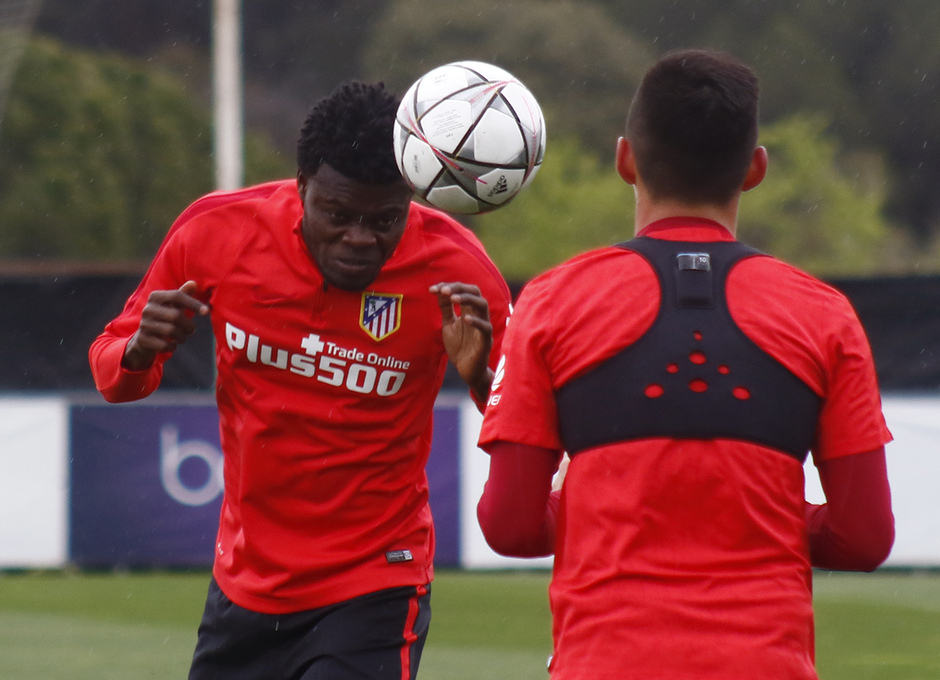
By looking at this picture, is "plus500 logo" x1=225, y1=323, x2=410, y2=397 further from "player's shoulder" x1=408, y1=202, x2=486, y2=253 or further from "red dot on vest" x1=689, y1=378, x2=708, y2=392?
"red dot on vest" x1=689, y1=378, x2=708, y2=392

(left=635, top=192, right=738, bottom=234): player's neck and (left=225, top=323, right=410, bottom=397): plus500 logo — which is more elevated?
(left=635, top=192, right=738, bottom=234): player's neck

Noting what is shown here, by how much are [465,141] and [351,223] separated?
0.39 metres

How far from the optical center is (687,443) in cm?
242

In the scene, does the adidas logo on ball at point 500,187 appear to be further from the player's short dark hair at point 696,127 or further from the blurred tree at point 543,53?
the blurred tree at point 543,53

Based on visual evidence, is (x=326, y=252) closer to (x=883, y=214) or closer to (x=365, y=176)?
(x=365, y=176)

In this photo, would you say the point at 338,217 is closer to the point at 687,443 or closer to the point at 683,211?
the point at 683,211

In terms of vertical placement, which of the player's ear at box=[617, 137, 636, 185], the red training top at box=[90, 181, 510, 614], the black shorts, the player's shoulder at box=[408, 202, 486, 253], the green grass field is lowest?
the green grass field

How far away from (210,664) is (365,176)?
143 cm

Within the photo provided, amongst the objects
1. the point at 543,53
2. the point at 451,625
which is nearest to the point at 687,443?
the point at 451,625

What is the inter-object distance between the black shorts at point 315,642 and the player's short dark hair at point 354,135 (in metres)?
1.18

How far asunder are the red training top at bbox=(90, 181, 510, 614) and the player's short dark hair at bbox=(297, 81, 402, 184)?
0.26 metres

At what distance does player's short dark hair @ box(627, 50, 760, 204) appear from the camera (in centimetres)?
255

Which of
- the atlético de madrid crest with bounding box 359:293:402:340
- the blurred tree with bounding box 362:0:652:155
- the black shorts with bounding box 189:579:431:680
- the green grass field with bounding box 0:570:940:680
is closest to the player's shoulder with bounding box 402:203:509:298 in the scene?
the atlético de madrid crest with bounding box 359:293:402:340

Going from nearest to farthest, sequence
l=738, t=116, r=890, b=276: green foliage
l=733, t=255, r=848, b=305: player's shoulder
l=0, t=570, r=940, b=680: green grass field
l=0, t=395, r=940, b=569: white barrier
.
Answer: l=733, t=255, r=848, b=305: player's shoulder
l=0, t=570, r=940, b=680: green grass field
l=0, t=395, r=940, b=569: white barrier
l=738, t=116, r=890, b=276: green foliage
